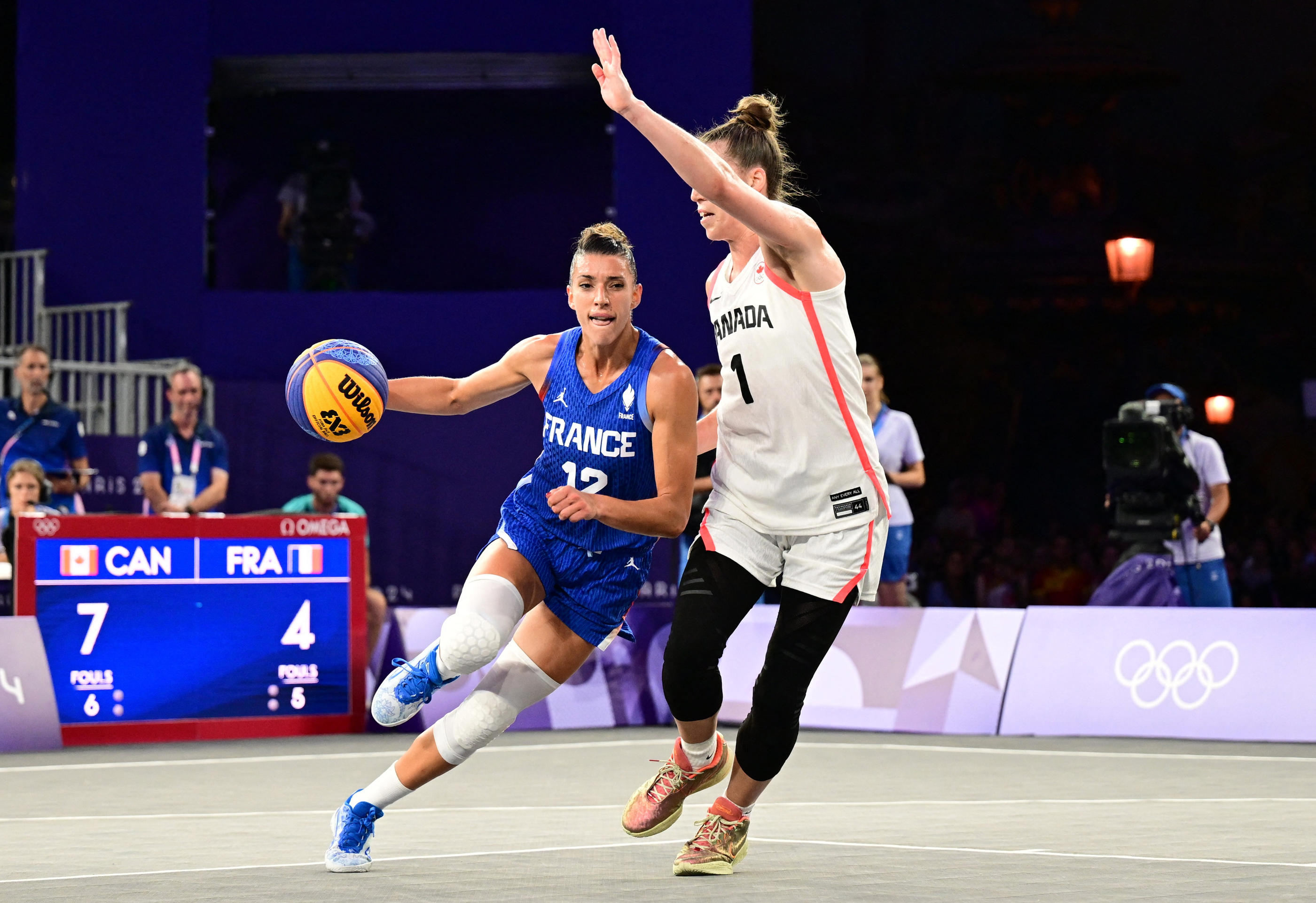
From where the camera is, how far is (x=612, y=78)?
4410mm

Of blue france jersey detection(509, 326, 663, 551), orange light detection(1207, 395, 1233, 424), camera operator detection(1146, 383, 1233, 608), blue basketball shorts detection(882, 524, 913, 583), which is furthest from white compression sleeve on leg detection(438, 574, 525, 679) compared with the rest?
orange light detection(1207, 395, 1233, 424)

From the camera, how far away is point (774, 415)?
5.12 metres

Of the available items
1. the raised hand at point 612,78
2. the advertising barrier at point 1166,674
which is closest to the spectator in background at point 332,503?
the advertising barrier at point 1166,674

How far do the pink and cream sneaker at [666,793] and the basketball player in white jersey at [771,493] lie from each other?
13cm

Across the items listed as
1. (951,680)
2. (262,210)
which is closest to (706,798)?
(951,680)

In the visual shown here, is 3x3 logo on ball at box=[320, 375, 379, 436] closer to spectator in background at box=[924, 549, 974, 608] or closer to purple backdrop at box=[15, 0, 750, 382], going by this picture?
purple backdrop at box=[15, 0, 750, 382]

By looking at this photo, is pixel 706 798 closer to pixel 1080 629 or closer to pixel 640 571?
pixel 640 571

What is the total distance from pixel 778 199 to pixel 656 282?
9.84 meters

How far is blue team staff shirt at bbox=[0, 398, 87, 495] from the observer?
35.6 ft

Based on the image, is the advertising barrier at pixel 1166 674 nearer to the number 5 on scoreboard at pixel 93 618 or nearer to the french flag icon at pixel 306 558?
the french flag icon at pixel 306 558

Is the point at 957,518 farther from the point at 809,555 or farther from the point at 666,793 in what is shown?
the point at 809,555

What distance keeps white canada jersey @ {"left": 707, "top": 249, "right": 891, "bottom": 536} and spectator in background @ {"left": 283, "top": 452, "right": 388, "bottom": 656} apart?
6.15 meters

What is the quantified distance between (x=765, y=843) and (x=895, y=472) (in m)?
5.39

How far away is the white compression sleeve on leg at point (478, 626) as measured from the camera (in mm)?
5023
